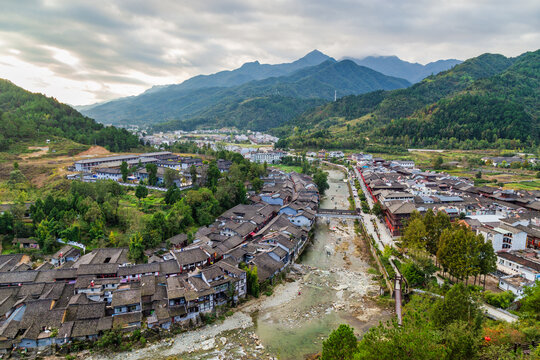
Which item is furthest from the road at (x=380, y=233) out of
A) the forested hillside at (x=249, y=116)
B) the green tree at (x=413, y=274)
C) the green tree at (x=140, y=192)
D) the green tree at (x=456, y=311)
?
the forested hillside at (x=249, y=116)

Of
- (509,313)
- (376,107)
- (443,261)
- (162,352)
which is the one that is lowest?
(162,352)

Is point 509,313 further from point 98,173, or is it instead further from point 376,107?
point 376,107

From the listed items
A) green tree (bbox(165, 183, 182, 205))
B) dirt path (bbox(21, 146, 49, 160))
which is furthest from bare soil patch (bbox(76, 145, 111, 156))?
green tree (bbox(165, 183, 182, 205))

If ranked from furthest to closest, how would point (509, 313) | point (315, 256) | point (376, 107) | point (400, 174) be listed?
1. point (376, 107)
2. point (400, 174)
3. point (315, 256)
4. point (509, 313)

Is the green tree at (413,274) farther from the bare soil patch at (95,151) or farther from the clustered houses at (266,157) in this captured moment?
the clustered houses at (266,157)

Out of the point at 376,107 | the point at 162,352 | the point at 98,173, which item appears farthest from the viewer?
the point at 376,107

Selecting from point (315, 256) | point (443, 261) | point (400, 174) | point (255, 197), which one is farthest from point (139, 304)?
point (400, 174)

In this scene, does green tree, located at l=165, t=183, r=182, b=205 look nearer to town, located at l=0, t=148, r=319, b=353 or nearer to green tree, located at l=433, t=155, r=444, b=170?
town, located at l=0, t=148, r=319, b=353
